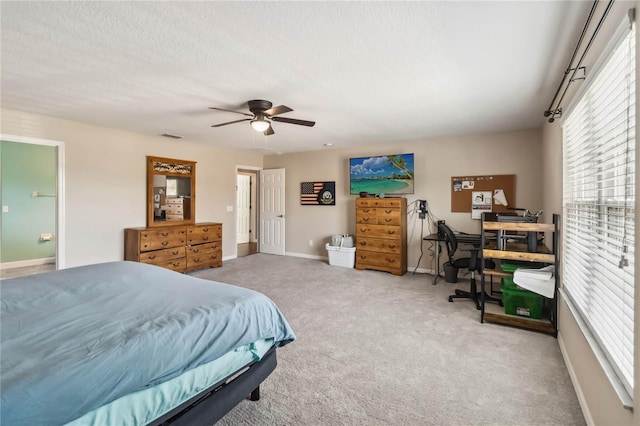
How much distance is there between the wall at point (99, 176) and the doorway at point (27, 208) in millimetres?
1556

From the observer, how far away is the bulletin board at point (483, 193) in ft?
15.3

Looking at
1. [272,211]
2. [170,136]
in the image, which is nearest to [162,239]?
[170,136]

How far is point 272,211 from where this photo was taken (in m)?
7.04

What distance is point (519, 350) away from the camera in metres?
2.58

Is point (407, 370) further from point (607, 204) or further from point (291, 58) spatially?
point (291, 58)

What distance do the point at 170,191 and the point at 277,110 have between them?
3.21 metres

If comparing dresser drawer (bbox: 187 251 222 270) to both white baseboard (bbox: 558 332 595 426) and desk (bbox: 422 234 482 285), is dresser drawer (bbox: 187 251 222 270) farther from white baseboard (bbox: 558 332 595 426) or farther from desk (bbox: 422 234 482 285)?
white baseboard (bbox: 558 332 595 426)

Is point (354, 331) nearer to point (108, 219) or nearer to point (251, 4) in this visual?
point (251, 4)

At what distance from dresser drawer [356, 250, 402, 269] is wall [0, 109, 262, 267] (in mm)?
3642

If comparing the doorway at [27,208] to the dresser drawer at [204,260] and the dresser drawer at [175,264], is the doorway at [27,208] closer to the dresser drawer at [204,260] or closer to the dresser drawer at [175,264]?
the dresser drawer at [175,264]

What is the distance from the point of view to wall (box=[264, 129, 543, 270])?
4.57 meters

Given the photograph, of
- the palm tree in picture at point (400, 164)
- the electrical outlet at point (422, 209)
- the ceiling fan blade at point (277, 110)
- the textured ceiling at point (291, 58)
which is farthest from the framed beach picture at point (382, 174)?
the ceiling fan blade at point (277, 110)

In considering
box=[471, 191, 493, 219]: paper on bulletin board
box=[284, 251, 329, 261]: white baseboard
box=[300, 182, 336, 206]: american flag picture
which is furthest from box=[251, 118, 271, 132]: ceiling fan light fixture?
box=[284, 251, 329, 261]: white baseboard

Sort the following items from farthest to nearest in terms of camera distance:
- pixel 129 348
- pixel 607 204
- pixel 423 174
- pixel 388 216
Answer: pixel 423 174 → pixel 388 216 → pixel 607 204 → pixel 129 348
